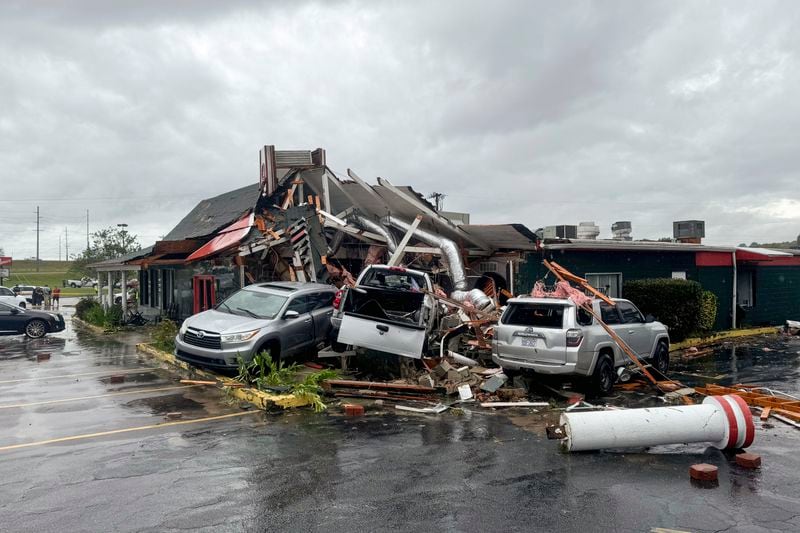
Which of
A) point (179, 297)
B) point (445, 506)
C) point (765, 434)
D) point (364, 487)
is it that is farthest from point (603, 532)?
point (179, 297)

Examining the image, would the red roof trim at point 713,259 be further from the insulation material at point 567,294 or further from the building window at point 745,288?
the insulation material at point 567,294

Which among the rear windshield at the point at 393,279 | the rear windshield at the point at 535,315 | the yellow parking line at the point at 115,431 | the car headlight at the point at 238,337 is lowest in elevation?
the yellow parking line at the point at 115,431

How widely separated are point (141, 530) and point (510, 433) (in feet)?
16.0

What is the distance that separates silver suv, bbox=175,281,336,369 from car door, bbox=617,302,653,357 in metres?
6.19

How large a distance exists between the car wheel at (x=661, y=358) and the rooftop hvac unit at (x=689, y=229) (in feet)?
42.7

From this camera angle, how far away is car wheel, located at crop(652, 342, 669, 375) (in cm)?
1282

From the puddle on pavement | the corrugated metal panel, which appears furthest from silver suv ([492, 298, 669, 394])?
the corrugated metal panel

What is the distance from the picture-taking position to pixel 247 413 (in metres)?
9.31

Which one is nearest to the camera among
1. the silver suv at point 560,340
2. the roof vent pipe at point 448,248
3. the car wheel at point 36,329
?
the silver suv at point 560,340

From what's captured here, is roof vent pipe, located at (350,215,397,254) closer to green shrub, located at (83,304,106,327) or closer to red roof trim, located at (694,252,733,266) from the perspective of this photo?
red roof trim, located at (694,252,733,266)

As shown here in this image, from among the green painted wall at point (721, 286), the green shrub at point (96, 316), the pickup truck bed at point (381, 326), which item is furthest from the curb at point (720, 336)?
the green shrub at point (96, 316)

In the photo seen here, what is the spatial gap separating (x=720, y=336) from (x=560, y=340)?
41.7ft

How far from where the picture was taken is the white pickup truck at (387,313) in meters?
11.1

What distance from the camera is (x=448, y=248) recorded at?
15.7m
